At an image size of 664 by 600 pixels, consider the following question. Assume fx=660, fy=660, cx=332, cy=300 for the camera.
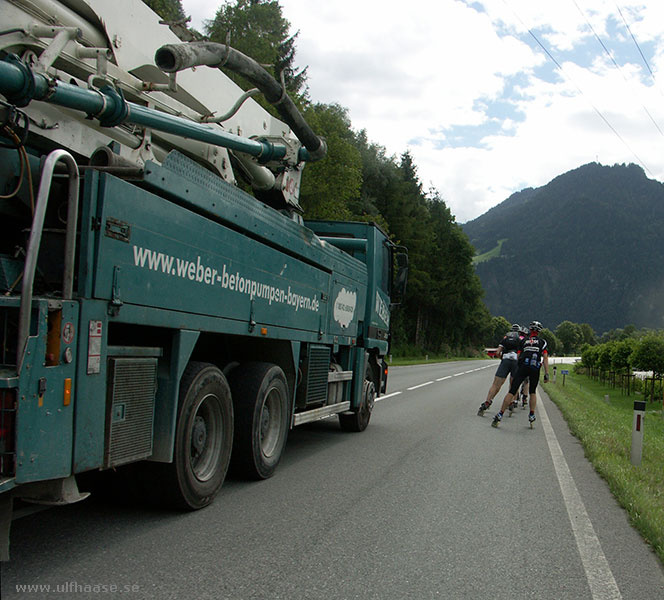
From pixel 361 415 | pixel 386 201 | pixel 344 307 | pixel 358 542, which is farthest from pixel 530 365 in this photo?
pixel 386 201

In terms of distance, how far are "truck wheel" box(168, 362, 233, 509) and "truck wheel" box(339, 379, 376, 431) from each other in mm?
4394

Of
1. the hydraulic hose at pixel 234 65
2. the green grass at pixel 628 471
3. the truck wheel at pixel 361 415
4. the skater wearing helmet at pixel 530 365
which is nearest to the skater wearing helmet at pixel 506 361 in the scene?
the skater wearing helmet at pixel 530 365

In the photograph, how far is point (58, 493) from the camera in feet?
11.6

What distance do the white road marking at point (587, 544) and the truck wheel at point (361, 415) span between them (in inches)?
112

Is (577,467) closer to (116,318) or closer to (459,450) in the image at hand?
(459,450)

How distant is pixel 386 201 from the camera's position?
60.1 metres

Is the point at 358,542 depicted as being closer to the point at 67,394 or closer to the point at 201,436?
the point at 201,436

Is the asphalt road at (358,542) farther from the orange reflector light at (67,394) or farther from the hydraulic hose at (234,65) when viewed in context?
the hydraulic hose at (234,65)

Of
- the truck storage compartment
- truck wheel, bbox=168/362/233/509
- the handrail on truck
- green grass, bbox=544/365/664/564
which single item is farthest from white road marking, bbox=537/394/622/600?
the handrail on truck

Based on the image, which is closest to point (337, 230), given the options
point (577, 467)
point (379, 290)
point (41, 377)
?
point (379, 290)

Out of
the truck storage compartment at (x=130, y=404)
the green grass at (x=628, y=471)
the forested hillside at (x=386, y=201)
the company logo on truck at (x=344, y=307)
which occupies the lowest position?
the green grass at (x=628, y=471)

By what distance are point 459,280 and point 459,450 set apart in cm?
6596

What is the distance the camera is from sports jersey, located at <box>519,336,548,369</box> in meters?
11.7

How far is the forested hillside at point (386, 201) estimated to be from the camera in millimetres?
31438
